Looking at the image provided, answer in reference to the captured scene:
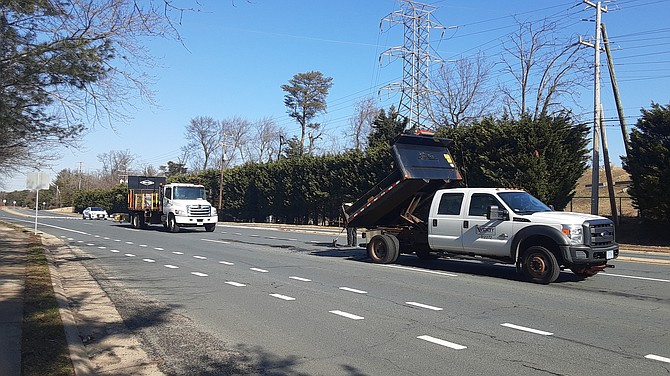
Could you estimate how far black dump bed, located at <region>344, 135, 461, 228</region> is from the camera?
46.1 ft

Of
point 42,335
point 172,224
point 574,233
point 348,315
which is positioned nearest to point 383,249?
point 574,233

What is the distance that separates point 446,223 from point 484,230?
3.57 feet

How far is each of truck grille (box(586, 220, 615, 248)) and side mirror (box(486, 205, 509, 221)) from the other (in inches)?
63.2

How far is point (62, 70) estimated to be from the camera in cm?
1057

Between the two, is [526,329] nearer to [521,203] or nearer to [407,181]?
[521,203]

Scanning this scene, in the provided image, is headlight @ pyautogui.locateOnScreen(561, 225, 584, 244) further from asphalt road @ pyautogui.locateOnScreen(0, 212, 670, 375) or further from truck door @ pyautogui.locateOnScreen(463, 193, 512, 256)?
truck door @ pyautogui.locateOnScreen(463, 193, 512, 256)

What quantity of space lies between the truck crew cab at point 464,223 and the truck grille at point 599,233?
2 cm

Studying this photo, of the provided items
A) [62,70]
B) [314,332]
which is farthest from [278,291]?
Result: [62,70]

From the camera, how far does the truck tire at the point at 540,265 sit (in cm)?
1098

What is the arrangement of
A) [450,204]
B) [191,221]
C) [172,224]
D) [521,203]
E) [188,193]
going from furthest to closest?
[188,193]
[172,224]
[191,221]
[450,204]
[521,203]

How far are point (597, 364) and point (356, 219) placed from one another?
9777 millimetres

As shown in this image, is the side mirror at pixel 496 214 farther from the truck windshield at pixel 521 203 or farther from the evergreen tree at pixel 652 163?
the evergreen tree at pixel 652 163

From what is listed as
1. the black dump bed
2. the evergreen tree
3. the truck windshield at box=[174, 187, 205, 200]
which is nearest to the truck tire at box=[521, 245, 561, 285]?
the black dump bed

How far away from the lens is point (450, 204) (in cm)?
1322
